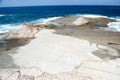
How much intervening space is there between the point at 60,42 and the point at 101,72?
4.22 meters

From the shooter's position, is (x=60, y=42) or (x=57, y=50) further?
(x=60, y=42)

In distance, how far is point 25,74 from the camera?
822 centimetres

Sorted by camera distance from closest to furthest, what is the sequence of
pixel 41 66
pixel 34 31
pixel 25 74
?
pixel 25 74 < pixel 41 66 < pixel 34 31

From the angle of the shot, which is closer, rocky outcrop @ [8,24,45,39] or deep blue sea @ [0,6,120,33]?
rocky outcrop @ [8,24,45,39]

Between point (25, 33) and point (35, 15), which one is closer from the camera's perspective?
point (25, 33)

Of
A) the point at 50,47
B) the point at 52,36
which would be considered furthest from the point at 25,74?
the point at 52,36

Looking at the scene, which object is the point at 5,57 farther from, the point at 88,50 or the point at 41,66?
the point at 88,50

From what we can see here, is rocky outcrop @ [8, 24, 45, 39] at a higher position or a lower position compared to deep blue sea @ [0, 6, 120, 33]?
higher

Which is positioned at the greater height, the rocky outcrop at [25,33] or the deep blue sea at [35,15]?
the rocky outcrop at [25,33]

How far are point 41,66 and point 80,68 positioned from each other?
1.57 meters

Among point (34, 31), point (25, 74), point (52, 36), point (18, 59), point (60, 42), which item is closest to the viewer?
point (25, 74)

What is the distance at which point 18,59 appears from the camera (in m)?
9.83

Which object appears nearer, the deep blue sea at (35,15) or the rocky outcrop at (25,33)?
the rocky outcrop at (25,33)

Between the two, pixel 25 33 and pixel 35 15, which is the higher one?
pixel 25 33
